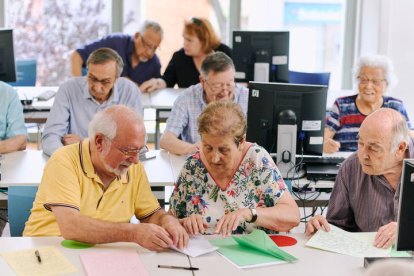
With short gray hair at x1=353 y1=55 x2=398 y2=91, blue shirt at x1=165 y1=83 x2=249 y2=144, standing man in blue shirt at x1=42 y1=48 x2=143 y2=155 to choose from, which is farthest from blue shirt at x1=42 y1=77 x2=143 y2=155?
short gray hair at x1=353 y1=55 x2=398 y2=91

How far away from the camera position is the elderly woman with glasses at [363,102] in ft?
14.5

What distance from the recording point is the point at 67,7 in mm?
7082

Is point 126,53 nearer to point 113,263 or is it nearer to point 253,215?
point 253,215

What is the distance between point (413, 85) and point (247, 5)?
197cm

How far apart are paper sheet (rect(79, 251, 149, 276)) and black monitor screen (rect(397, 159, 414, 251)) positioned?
828 mm

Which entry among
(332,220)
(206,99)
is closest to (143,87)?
(206,99)

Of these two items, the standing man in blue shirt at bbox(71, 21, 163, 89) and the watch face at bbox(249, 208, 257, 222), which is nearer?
the watch face at bbox(249, 208, 257, 222)

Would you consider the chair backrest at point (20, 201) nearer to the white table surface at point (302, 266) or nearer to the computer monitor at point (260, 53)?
the white table surface at point (302, 266)

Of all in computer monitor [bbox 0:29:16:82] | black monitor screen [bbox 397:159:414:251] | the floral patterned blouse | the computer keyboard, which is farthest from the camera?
computer monitor [bbox 0:29:16:82]

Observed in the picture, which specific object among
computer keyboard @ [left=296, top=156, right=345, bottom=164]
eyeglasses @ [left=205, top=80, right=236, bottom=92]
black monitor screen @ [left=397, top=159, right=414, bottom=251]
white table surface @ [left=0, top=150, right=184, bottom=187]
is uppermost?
→ eyeglasses @ [left=205, top=80, right=236, bottom=92]

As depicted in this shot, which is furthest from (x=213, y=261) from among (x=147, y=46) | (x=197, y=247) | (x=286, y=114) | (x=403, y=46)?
(x=403, y=46)

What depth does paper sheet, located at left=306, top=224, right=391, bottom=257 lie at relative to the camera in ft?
7.98

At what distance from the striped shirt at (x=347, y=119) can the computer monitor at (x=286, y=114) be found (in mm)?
902

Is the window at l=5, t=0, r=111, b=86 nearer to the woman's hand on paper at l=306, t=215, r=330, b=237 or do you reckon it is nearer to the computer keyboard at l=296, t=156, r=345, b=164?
the computer keyboard at l=296, t=156, r=345, b=164
